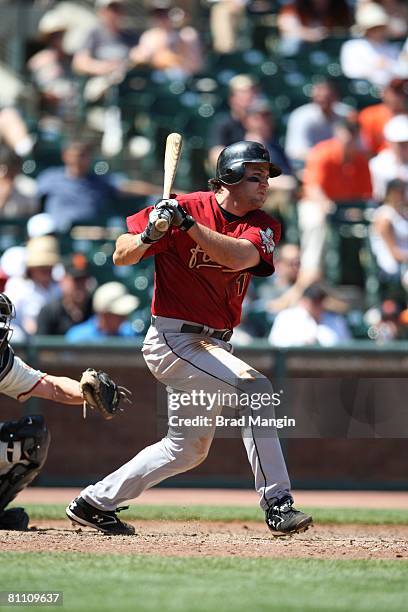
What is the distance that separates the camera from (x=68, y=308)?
10680 mm

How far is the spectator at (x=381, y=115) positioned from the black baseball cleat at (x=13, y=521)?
6.64 m

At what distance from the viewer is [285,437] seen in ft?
32.3

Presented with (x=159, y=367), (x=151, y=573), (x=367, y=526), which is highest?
(x=159, y=367)

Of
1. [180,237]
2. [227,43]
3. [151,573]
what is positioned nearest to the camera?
[151,573]

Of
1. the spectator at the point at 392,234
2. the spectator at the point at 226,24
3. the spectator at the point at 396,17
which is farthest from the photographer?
the spectator at the point at 226,24

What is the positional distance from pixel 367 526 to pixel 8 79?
323 inches

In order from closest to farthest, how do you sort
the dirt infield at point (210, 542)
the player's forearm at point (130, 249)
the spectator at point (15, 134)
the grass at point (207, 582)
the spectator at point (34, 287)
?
the grass at point (207, 582), the dirt infield at point (210, 542), the player's forearm at point (130, 249), the spectator at point (34, 287), the spectator at point (15, 134)

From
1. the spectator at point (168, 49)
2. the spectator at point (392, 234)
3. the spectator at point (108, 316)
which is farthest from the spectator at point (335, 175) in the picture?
the spectator at point (168, 49)

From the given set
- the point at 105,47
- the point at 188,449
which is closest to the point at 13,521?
the point at 188,449

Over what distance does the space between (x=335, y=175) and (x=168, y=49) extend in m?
2.68

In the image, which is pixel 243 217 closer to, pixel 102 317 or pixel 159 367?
pixel 159 367

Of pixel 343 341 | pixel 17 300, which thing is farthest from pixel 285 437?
pixel 17 300

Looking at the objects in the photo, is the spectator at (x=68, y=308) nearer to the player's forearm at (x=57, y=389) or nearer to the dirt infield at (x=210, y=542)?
the dirt infield at (x=210, y=542)

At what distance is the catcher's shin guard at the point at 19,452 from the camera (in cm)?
647
